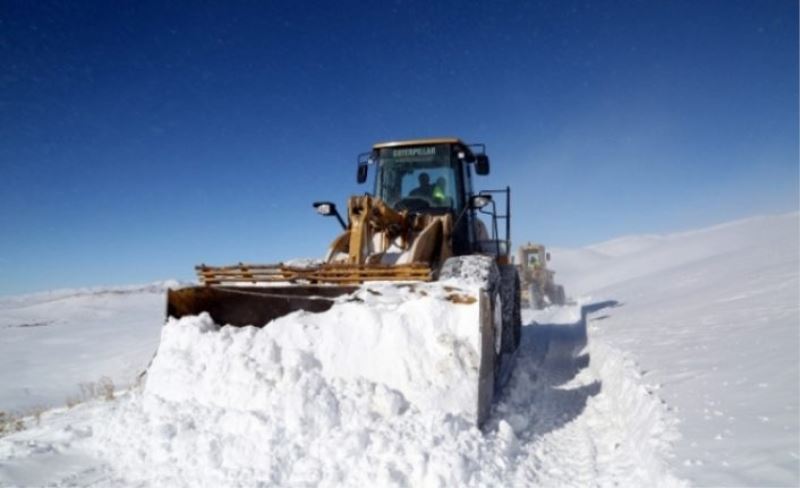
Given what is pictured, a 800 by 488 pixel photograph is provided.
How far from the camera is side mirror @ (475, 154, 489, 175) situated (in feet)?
22.9

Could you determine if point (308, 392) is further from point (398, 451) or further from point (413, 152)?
point (413, 152)

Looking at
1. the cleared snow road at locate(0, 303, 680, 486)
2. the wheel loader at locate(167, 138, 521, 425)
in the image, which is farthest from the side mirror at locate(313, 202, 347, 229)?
the cleared snow road at locate(0, 303, 680, 486)

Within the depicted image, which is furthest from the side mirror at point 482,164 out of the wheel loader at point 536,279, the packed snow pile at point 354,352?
the wheel loader at point 536,279

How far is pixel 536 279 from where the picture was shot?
704 inches

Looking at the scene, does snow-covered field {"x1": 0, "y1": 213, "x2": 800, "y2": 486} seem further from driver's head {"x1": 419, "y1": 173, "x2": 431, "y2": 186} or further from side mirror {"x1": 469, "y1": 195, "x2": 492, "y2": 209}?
A: driver's head {"x1": 419, "y1": 173, "x2": 431, "y2": 186}

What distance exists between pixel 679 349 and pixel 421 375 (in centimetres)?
321

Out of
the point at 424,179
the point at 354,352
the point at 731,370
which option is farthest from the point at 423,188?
the point at 731,370

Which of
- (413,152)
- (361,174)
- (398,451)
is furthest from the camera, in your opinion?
(361,174)

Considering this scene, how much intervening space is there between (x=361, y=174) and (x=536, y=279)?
40.1 feet

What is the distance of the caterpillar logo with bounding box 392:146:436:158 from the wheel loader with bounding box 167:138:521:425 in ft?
0.05

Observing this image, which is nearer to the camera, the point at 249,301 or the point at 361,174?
the point at 249,301

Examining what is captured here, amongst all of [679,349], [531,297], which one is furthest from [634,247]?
[679,349]

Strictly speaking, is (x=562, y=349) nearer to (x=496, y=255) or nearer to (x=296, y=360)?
(x=496, y=255)

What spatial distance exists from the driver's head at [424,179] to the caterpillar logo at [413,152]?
11.7 inches
